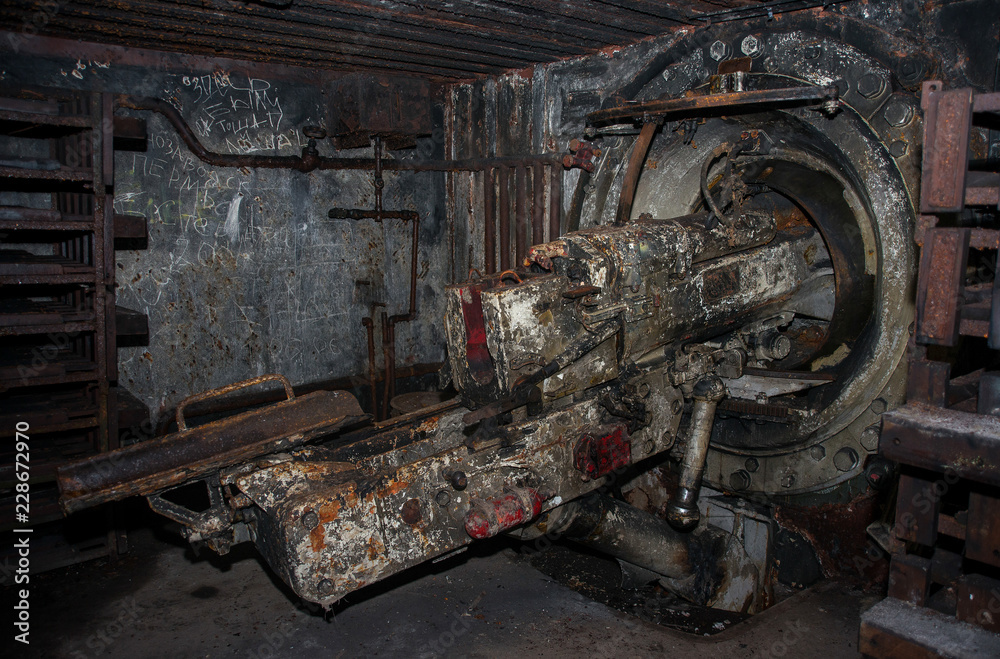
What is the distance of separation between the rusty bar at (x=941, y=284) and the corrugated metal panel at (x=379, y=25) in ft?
6.76

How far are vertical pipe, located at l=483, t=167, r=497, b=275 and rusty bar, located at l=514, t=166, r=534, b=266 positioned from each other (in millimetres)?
284

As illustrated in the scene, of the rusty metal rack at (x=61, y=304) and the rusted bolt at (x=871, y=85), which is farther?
the rusty metal rack at (x=61, y=304)

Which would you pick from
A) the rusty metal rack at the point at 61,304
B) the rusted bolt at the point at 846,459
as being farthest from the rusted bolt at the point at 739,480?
the rusty metal rack at the point at 61,304

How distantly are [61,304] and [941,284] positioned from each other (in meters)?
4.45

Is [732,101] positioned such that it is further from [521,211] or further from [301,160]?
[301,160]

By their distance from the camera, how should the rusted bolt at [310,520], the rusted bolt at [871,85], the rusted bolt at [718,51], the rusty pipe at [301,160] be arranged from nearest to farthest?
the rusted bolt at [310,520] → the rusted bolt at [871,85] → the rusted bolt at [718,51] → the rusty pipe at [301,160]

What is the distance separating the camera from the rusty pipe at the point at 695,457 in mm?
3213

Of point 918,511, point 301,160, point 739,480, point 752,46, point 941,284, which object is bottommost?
point 739,480

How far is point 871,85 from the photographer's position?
3088 millimetres

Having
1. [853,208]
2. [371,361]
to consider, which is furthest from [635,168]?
[371,361]

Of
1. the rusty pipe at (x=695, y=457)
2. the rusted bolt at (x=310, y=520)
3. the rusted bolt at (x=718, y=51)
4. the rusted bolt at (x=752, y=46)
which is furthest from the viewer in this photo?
the rusted bolt at (x=718, y=51)

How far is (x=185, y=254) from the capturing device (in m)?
4.58

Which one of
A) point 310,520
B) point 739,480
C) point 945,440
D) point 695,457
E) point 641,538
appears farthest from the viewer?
point 739,480

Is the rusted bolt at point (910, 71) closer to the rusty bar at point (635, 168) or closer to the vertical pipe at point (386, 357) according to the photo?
the rusty bar at point (635, 168)
